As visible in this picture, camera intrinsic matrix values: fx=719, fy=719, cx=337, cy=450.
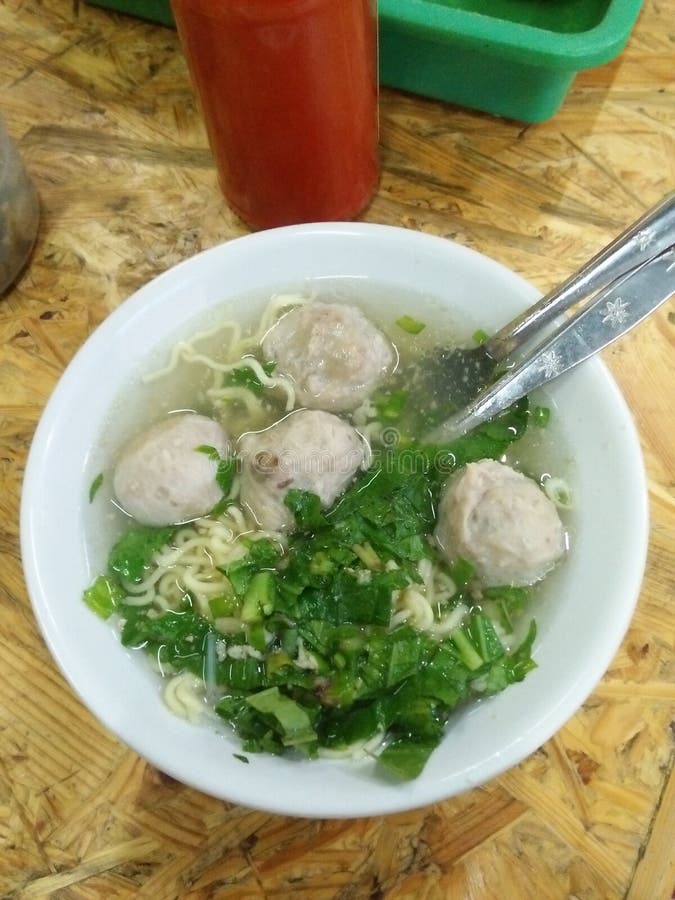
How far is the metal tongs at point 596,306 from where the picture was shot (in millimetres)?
1096

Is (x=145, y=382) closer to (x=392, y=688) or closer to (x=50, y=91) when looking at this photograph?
(x=392, y=688)

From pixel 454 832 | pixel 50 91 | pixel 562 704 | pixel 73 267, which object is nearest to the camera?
pixel 562 704

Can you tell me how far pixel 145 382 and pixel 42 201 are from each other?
0.70 metres

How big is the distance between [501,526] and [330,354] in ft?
1.34

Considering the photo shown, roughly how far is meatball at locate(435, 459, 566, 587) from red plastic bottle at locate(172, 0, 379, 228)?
0.66 meters

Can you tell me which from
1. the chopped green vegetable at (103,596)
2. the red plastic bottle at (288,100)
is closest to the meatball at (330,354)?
A: the red plastic bottle at (288,100)

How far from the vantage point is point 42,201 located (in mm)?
1643

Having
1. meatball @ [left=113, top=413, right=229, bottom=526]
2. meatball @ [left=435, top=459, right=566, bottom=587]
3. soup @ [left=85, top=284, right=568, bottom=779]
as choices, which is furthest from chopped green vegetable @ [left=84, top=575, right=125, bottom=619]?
meatball @ [left=435, top=459, right=566, bottom=587]

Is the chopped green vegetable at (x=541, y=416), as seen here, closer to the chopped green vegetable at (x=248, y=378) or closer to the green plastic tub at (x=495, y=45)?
the chopped green vegetable at (x=248, y=378)

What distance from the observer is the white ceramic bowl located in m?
0.89

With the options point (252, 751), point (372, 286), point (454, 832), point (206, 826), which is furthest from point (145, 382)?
point (454, 832)

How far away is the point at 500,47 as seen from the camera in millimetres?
1394

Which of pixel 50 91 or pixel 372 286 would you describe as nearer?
pixel 372 286

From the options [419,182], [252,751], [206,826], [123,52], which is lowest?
[206,826]
